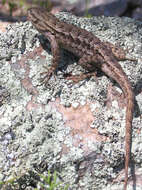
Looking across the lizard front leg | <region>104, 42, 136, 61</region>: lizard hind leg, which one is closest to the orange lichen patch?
the lizard front leg

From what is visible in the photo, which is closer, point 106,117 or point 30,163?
point 30,163

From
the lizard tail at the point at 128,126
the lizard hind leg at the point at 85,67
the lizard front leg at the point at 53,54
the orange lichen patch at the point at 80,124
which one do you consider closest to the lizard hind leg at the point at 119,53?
the lizard hind leg at the point at 85,67

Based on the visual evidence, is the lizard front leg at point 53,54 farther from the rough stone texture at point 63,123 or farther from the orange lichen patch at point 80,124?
the orange lichen patch at point 80,124

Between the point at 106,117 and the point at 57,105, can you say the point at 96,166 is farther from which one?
the point at 57,105

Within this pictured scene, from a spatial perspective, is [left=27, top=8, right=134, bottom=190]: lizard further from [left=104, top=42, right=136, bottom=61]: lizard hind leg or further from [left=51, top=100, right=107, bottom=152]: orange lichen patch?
[left=51, top=100, right=107, bottom=152]: orange lichen patch

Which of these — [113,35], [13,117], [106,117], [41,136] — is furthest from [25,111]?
[113,35]

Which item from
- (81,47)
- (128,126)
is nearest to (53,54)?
(81,47)
